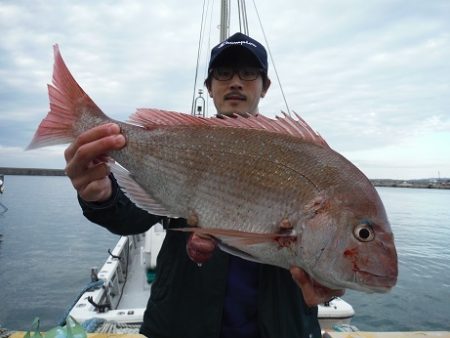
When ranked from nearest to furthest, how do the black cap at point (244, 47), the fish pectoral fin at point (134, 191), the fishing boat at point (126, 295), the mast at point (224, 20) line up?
the fish pectoral fin at point (134, 191) → the black cap at point (244, 47) → the fishing boat at point (126, 295) → the mast at point (224, 20)

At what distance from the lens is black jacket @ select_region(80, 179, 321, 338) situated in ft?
6.89

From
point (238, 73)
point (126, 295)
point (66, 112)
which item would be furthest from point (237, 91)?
point (126, 295)

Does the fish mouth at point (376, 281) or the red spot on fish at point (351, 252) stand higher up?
the red spot on fish at point (351, 252)

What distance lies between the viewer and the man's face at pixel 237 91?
278cm

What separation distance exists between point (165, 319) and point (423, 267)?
1884 centimetres

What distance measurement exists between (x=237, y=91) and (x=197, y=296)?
1.53 m

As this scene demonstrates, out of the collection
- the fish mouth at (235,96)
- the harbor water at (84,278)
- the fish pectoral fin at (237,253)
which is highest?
the fish mouth at (235,96)

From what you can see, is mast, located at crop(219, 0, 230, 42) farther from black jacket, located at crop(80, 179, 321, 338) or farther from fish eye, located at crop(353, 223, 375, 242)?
fish eye, located at crop(353, 223, 375, 242)

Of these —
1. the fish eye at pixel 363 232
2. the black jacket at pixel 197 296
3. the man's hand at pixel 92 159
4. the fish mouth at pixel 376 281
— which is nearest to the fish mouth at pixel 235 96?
the man's hand at pixel 92 159

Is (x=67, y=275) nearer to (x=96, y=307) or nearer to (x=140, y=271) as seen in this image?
(x=140, y=271)

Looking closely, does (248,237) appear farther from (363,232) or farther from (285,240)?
(363,232)

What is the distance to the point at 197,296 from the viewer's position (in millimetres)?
2189

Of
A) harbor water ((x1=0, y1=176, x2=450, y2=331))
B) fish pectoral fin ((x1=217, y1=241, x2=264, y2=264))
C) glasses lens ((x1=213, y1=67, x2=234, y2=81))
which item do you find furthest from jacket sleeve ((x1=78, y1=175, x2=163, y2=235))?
harbor water ((x1=0, y1=176, x2=450, y2=331))

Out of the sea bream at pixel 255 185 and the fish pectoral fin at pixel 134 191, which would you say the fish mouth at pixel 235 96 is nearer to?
the sea bream at pixel 255 185
